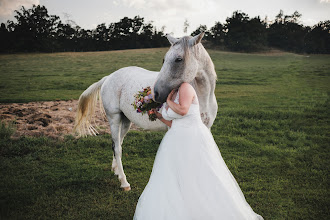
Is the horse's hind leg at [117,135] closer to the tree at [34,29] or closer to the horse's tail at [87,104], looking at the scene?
the horse's tail at [87,104]

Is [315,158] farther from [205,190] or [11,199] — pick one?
[11,199]

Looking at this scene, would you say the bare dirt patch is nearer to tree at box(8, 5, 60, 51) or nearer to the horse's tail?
the horse's tail

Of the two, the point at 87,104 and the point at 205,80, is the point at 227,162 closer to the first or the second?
the point at 205,80

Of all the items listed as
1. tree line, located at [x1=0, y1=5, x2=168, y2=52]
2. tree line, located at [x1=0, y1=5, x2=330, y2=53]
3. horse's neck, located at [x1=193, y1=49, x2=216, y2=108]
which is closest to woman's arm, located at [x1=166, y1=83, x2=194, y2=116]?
horse's neck, located at [x1=193, y1=49, x2=216, y2=108]

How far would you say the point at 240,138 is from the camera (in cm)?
608

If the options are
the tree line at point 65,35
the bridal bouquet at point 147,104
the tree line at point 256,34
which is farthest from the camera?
the tree line at point 256,34

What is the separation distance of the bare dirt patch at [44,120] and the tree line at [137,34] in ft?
33.1

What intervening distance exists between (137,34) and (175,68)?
45079 millimetres

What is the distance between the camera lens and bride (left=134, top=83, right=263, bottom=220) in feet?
7.73

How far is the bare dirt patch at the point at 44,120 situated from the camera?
6.45 metres

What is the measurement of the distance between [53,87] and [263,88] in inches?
490

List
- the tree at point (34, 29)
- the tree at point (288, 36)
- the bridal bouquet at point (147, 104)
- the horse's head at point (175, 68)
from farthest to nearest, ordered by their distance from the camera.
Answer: the tree at point (288, 36) < the tree at point (34, 29) < the bridal bouquet at point (147, 104) < the horse's head at point (175, 68)

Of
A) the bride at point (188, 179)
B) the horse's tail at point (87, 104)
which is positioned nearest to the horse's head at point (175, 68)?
the bride at point (188, 179)

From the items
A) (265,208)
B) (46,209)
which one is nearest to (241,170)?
(265,208)
